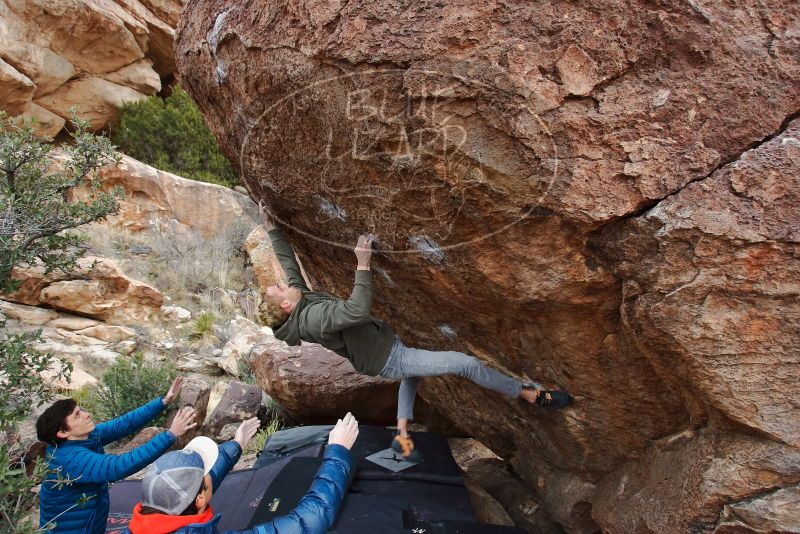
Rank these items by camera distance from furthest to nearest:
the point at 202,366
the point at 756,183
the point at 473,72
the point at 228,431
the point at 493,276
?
the point at 202,366 < the point at 228,431 < the point at 493,276 < the point at 473,72 < the point at 756,183

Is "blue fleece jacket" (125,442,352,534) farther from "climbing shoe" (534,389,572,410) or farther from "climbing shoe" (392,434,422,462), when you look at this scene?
"climbing shoe" (392,434,422,462)

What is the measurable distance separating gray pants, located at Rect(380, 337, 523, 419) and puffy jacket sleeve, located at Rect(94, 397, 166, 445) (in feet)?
5.77

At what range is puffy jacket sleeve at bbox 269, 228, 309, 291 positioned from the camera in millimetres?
3018

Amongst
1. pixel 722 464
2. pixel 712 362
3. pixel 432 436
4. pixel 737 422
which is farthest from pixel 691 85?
pixel 432 436

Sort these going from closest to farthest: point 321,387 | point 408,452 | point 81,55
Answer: point 408,452
point 321,387
point 81,55

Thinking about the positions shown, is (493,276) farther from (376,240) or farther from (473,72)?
(473,72)

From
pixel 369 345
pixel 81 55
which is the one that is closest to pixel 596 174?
pixel 369 345

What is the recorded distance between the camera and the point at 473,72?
1844 millimetres

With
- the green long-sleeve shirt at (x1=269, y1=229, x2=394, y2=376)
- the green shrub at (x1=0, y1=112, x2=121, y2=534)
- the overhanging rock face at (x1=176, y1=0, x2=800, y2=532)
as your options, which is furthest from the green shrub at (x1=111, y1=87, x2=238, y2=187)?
the overhanging rock face at (x1=176, y1=0, x2=800, y2=532)

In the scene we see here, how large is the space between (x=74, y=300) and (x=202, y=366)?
1.94 metres

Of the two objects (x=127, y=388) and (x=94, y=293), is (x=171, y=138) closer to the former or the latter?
(x=94, y=293)

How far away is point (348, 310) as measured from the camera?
2514mm

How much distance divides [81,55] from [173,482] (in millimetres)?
11914


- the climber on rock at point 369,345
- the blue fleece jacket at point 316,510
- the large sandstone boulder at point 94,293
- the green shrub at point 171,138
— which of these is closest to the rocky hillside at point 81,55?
the green shrub at point 171,138
